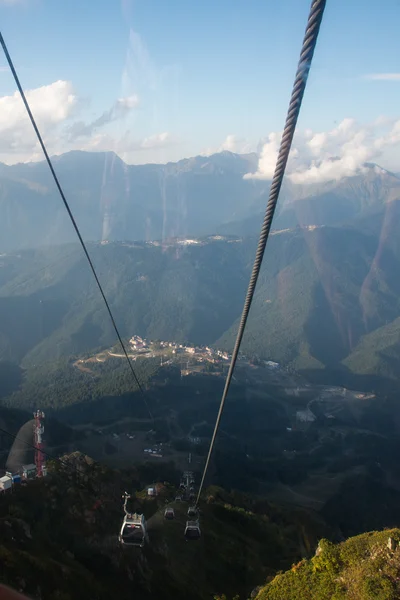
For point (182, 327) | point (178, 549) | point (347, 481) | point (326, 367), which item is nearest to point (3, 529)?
point (178, 549)

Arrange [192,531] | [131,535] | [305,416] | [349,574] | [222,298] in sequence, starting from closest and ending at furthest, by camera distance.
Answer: [349,574] → [131,535] → [192,531] → [305,416] → [222,298]

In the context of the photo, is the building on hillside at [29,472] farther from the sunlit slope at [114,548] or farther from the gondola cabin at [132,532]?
the gondola cabin at [132,532]

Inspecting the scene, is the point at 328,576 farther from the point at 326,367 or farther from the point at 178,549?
the point at 326,367

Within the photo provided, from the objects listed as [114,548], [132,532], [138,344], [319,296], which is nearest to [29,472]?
[114,548]

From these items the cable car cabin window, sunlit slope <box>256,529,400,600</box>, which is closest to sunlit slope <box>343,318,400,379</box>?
the cable car cabin window

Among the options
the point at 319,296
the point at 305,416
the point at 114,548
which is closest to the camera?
the point at 114,548

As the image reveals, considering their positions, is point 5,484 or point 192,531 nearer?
point 192,531

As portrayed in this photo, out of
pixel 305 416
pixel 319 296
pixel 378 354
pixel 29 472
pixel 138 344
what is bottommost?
pixel 378 354

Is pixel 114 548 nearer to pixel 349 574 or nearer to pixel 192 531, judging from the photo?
pixel 192 531

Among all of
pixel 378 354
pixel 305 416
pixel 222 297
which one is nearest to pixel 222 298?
pixel 222 297

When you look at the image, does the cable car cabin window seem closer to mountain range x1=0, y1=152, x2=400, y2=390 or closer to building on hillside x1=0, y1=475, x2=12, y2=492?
building on hillside x1=0, y1=475, x2=12, y2=492

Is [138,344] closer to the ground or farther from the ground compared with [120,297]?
closer to the ground
